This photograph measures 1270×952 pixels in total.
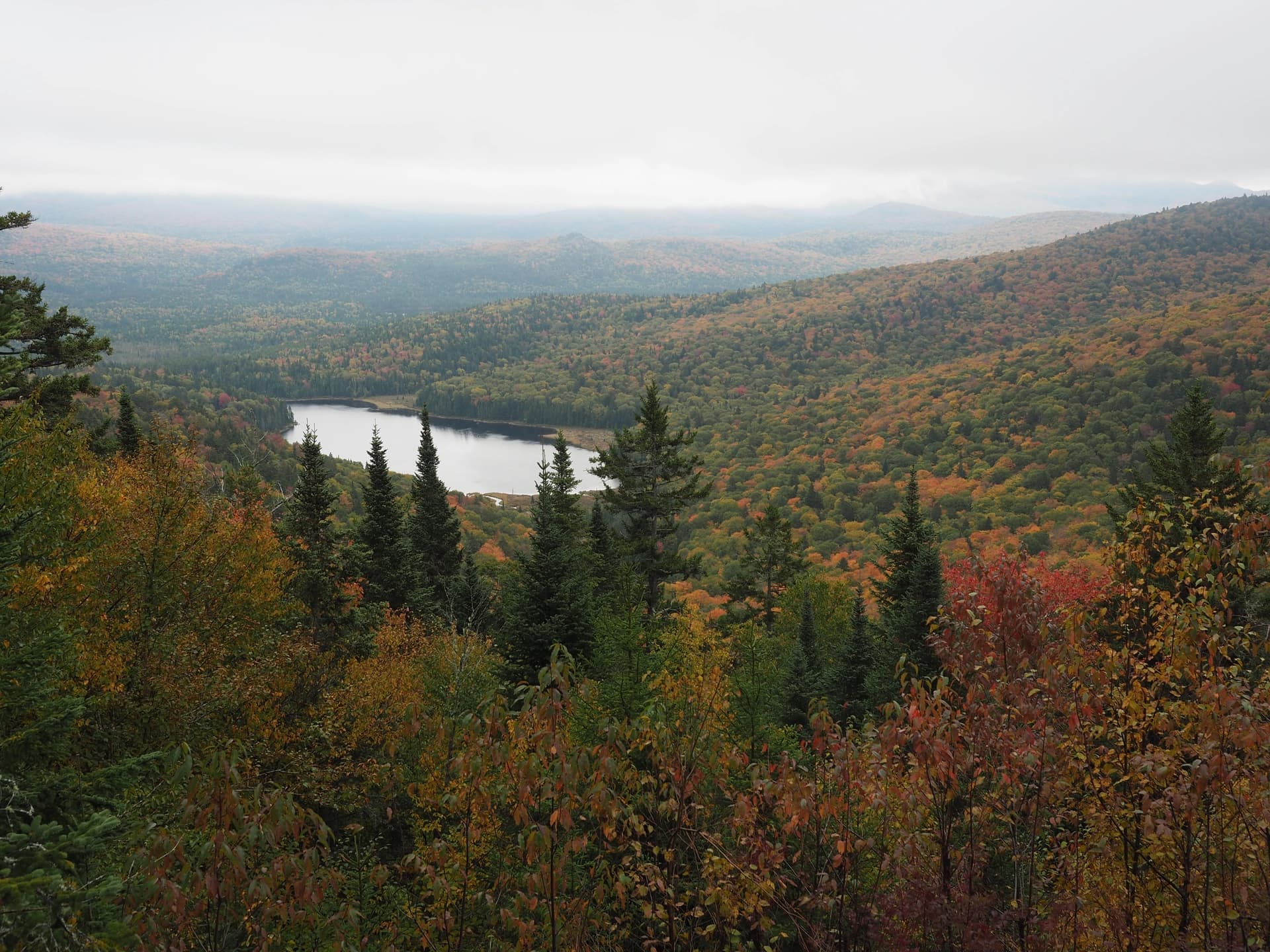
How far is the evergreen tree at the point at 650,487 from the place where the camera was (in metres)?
27.7

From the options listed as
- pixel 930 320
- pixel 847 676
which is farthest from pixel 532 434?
pixel 847 676

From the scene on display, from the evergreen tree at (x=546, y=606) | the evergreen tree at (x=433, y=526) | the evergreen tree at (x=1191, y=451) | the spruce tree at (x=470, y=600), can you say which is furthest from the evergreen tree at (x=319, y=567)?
the evergreen tree at (x=1191, y=451)

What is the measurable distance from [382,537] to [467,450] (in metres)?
137

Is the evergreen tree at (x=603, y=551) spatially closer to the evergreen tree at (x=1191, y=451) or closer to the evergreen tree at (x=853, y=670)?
the evergreen tree at (x=853, y=670)

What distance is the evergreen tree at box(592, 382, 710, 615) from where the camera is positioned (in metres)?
27.7

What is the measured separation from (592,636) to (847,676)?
11.7 meters

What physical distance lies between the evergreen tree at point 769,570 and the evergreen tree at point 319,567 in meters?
21.5

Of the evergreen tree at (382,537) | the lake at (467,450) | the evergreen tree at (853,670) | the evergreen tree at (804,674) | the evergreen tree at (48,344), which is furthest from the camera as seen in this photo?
the lake at (467,450)

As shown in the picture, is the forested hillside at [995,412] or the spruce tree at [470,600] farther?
the forested hillside at [995,412]

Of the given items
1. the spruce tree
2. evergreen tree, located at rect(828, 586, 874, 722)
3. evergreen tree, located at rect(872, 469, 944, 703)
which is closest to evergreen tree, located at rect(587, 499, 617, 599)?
the spruce tree

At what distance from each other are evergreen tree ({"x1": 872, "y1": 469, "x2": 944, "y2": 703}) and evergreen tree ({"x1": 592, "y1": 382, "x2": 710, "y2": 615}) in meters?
8.07

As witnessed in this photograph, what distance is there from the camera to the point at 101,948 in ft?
16.5

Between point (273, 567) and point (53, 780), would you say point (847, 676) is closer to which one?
point (273, 567)

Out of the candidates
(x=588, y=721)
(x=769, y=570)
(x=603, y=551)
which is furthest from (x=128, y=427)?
(x=769, y=570)
